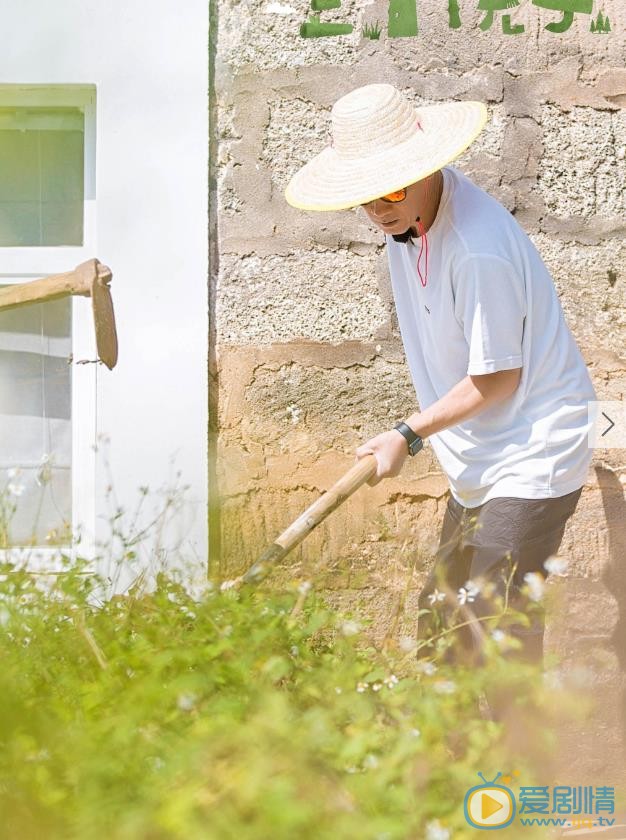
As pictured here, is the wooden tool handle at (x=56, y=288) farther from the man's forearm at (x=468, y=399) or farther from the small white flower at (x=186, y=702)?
the small white flower at (x=186, y=702)

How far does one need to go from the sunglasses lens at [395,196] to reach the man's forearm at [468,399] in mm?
463

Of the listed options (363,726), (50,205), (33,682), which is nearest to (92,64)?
(50,205)

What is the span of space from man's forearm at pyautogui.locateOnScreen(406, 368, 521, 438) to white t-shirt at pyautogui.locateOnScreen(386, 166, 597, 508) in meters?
0.04

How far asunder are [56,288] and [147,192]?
0.77m

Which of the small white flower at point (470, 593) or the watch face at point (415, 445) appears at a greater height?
the watch face at point (415, 445)

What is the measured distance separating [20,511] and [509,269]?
189 centimetres

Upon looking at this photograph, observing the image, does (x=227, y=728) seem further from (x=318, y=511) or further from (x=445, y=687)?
(x=318, y=511)

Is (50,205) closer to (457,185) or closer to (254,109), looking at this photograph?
(254,109)

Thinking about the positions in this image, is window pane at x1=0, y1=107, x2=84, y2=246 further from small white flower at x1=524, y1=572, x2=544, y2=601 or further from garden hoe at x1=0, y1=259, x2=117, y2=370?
small white flower at x1=524, y1=572, x2=544, y2=601

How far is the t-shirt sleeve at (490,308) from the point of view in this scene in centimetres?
229

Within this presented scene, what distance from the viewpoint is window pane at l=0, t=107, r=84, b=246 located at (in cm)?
335

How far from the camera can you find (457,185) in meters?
2.48

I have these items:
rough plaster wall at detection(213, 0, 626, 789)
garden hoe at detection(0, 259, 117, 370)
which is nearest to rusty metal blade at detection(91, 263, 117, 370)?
garden hoe at detection(0, 259, 117, 370)

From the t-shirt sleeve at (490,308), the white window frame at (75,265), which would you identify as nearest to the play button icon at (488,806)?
the t-shirt sleeve at (490,308)
